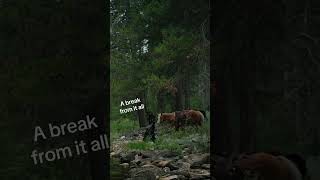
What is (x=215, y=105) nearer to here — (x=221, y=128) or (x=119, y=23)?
(x=221, y=128)

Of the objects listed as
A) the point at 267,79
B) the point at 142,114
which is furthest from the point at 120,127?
the point at 267,79

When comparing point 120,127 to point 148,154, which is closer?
point 120,127

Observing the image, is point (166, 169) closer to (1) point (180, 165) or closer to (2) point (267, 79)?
(1) point (180, 165)

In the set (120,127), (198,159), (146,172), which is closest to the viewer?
(120,127)

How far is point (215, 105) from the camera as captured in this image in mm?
3656

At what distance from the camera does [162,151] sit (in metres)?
3.53

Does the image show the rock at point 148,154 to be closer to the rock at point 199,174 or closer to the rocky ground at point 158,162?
the rocky ground at point 158,162

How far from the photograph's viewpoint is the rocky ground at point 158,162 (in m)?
3.39

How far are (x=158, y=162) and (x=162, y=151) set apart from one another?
0.25 feet

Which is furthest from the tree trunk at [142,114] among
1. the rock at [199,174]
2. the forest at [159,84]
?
the rock at [199,174]

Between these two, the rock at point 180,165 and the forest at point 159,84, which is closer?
the forest at point 159,84
